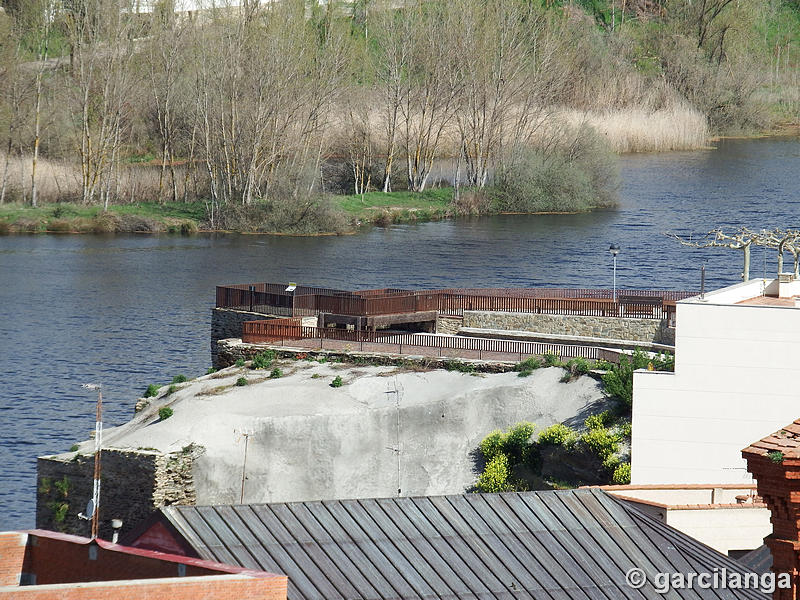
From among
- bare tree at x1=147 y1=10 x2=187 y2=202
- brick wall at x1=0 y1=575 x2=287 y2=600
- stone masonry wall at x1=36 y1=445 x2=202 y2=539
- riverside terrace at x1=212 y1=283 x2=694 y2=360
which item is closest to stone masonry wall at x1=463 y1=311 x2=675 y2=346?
riverside terrace at x1=212 y1=283 x2=694 y2=360

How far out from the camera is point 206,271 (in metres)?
81.8

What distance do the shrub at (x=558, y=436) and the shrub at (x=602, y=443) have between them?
668 mm

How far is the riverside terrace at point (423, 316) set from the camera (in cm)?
4928

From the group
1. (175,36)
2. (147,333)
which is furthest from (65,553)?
(175,36)

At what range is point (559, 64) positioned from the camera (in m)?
126

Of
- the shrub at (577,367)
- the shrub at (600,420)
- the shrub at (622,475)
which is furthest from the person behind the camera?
the shrub at (577,367)

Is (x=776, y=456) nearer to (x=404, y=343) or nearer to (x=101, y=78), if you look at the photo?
(x=404, y=343)

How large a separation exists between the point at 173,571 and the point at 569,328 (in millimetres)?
35561

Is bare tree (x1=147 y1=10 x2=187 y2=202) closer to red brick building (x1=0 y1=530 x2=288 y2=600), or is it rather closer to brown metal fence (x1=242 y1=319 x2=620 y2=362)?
brown metal fence (x1=242 y1=319 x2=620 y2=362)

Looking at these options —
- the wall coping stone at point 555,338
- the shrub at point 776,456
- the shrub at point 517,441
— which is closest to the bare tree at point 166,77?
the wall coping stone at point 555,338

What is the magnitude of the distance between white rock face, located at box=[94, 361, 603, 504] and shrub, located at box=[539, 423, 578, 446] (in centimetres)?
144

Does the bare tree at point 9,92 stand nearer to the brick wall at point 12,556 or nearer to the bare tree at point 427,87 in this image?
the bare tree at point 427,87

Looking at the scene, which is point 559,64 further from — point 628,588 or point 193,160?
point 628,588

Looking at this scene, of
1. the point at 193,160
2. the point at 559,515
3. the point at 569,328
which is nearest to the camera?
the point at 559,515
